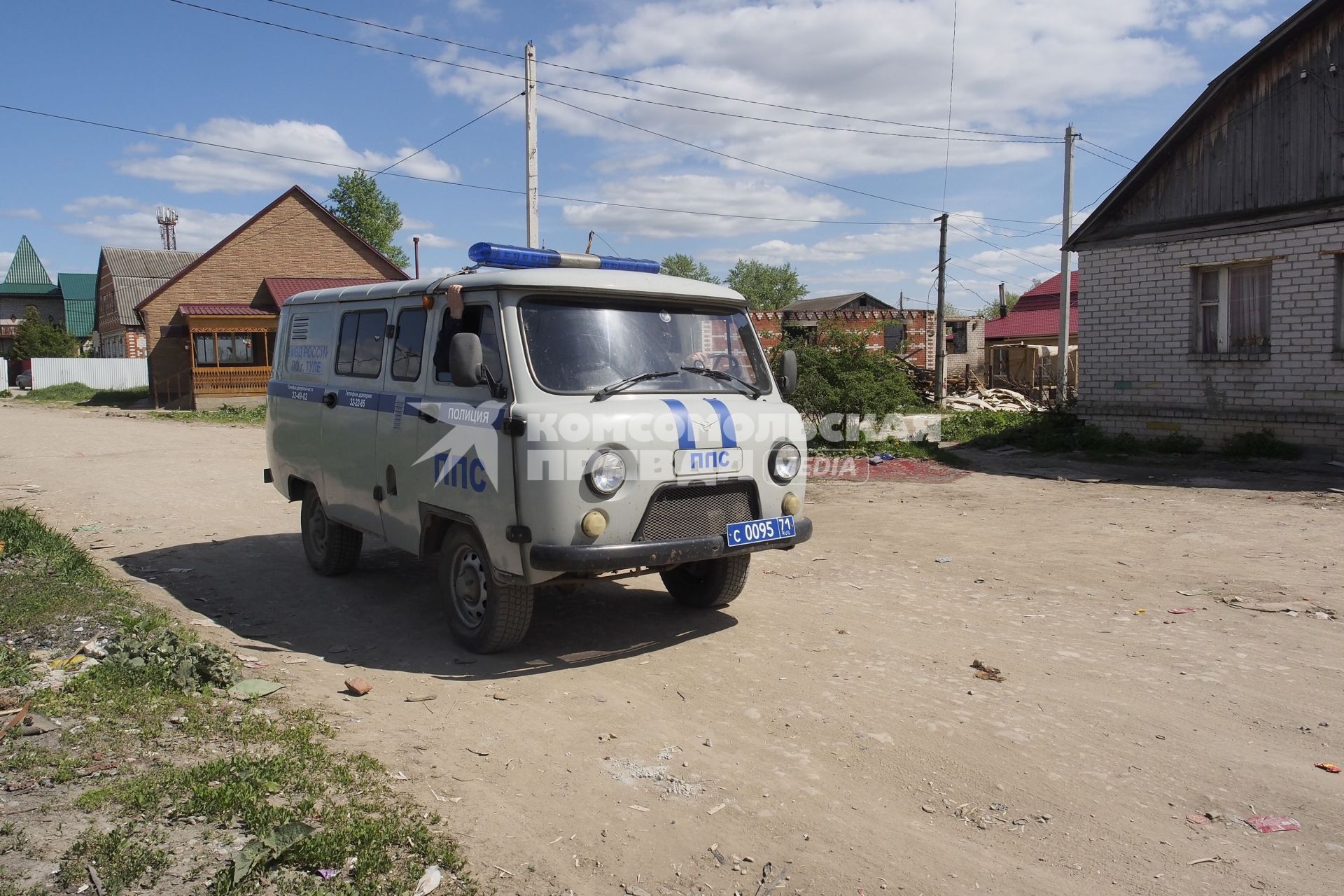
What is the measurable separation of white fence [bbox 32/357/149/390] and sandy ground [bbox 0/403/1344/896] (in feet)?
129

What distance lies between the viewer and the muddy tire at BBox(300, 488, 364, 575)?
753 centimetres


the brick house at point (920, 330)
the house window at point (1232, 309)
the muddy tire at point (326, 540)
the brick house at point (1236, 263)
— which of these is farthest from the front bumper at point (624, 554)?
the brick house at point (920, 330)

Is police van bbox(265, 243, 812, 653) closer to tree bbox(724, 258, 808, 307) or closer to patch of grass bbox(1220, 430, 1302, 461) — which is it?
patch of grass bbox(1220, 430, 1302, 461)

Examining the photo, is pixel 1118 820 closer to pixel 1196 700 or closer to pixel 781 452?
pixel 1196 700

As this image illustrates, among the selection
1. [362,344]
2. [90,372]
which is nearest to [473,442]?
[362,344]

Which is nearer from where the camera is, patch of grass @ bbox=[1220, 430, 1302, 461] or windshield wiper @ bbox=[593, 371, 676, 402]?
windshield wiper @ bbox=[593, 371, 676, 402]

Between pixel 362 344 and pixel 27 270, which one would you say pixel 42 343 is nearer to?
pixel 27 270

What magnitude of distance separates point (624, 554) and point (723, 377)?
1430mm

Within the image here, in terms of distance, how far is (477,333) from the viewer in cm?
556

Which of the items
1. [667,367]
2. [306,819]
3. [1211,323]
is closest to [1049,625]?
[667,367]

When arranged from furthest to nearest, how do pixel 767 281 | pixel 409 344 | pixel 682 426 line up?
1. pixel 767 281
2. pixel 409 344
3. pixel 682 426

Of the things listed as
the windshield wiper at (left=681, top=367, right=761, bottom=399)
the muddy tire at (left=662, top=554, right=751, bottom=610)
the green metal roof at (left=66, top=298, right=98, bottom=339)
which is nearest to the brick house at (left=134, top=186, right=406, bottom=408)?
the muddy tire at (left=662, top=554, right=751, bottom=610)

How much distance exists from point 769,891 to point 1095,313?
1508 cm

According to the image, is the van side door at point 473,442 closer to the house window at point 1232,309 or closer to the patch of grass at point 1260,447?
the patch of grass at point 1260,447
